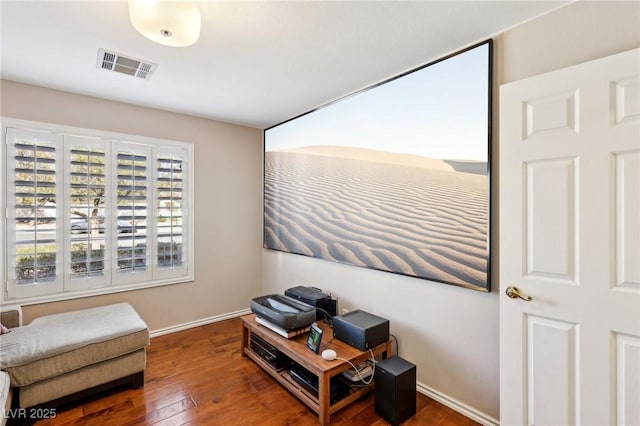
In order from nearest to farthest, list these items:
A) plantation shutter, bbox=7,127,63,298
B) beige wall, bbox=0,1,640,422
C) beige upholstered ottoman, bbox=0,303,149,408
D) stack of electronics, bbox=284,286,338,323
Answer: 1. beige wall, bbox=0,1,640,422
2. beige upholstered ottoman, bbox=0,303,149,408
3. plantation shutter, bbox=7,127,63,298
4. stack of electronics, bbox=284,286,338,323

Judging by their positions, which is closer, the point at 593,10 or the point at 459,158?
the point at 593,10

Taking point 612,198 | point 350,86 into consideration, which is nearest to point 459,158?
point 612,198

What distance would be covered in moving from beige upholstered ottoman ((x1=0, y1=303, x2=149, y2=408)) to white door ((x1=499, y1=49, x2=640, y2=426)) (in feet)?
7.92

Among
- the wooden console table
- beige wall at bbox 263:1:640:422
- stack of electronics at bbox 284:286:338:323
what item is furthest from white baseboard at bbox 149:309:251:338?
beige wall at bbox 263:1:640:422

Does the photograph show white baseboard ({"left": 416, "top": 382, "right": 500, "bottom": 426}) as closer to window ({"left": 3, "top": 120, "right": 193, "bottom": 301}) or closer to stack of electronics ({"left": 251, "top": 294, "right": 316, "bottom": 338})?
stack of electronics ({"left": 251, "top": 294, "right": 316, "bottom": 338})

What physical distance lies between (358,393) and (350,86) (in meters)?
2.36

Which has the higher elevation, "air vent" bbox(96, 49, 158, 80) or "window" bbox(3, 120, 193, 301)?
"air vent" bbox(96, 49, 158, 80)

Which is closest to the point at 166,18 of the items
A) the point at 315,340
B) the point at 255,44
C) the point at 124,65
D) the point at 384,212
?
the point at 255,44

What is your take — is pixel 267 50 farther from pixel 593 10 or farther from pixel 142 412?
pixel 142 412

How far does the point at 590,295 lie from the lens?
132 cm

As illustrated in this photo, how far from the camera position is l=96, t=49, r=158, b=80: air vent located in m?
2.05

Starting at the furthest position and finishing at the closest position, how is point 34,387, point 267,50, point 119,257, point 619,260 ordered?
point 119,257 < point 267,50 < point 34,387 < point 619,260

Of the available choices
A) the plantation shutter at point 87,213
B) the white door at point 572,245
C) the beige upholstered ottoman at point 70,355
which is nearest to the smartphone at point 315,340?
the white door at point 572,245

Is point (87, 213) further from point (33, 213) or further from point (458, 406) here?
point (458, 406)
